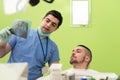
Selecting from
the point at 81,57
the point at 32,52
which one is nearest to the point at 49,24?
the point at 32,52

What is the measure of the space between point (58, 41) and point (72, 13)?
0.25m

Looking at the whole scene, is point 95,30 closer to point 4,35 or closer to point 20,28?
point 20,28

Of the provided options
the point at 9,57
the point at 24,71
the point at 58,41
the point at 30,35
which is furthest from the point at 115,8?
the point at 24,71

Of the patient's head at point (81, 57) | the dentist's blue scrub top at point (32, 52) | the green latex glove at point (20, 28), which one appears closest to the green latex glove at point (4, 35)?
the green latex glove at point (20, 28)

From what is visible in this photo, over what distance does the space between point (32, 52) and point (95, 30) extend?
0.54 metres

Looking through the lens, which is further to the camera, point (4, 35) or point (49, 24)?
point (49, 24)

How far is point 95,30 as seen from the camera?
1.84 meters

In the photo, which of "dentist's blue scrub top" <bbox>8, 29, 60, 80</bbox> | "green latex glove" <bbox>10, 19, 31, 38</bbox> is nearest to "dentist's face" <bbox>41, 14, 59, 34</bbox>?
"dentist's blue scrub top" <bbox>8, 29, 60, 80</bbox>

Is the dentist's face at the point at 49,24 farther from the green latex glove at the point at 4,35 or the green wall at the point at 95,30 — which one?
the green latex glove at the point at 4,35

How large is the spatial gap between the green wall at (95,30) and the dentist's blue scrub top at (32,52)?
0.12 meters

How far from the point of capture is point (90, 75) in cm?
136

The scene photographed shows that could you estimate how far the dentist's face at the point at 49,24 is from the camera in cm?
172

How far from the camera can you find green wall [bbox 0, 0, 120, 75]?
184cm

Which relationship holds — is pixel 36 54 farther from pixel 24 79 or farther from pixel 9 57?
pixel 24 79
